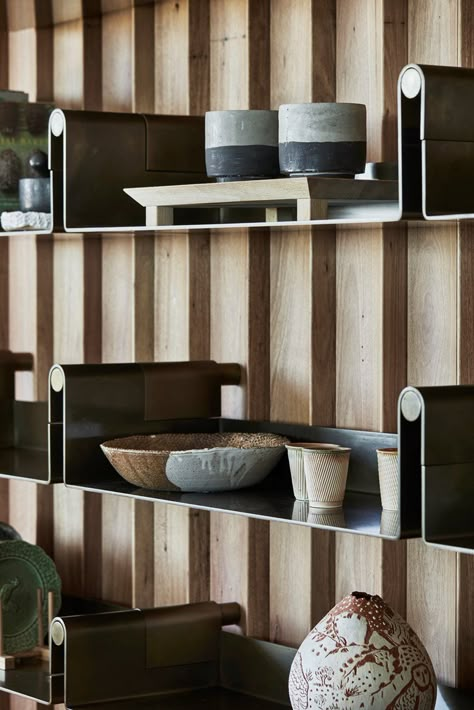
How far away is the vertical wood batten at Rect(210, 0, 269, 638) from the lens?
8.07 ft

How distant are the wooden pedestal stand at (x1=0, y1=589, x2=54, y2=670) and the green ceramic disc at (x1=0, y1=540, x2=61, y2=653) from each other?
0.04ft

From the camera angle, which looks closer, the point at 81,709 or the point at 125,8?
the point at 81,709

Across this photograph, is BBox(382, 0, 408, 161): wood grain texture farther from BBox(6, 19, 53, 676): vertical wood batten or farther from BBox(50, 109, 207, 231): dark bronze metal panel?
BBox(6, 19, 53, 676): vertical wood batten

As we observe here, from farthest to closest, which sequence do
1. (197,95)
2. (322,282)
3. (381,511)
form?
(197,95) < (322,282) < (381,511)

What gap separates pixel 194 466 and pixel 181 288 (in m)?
0.55

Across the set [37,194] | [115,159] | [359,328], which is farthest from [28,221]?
[359,328]

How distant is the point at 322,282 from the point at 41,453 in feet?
2.61

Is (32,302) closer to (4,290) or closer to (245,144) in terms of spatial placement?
(4,290)

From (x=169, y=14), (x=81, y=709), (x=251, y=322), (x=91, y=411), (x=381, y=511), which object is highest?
(x=169, y=14)

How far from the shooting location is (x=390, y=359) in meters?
2.25

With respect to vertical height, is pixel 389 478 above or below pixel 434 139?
below

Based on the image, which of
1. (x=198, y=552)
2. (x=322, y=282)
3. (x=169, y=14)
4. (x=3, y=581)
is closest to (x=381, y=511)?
(x=322, y=282)

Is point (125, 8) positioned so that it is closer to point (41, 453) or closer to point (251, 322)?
point (251, 322)

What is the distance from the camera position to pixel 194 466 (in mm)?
2178
